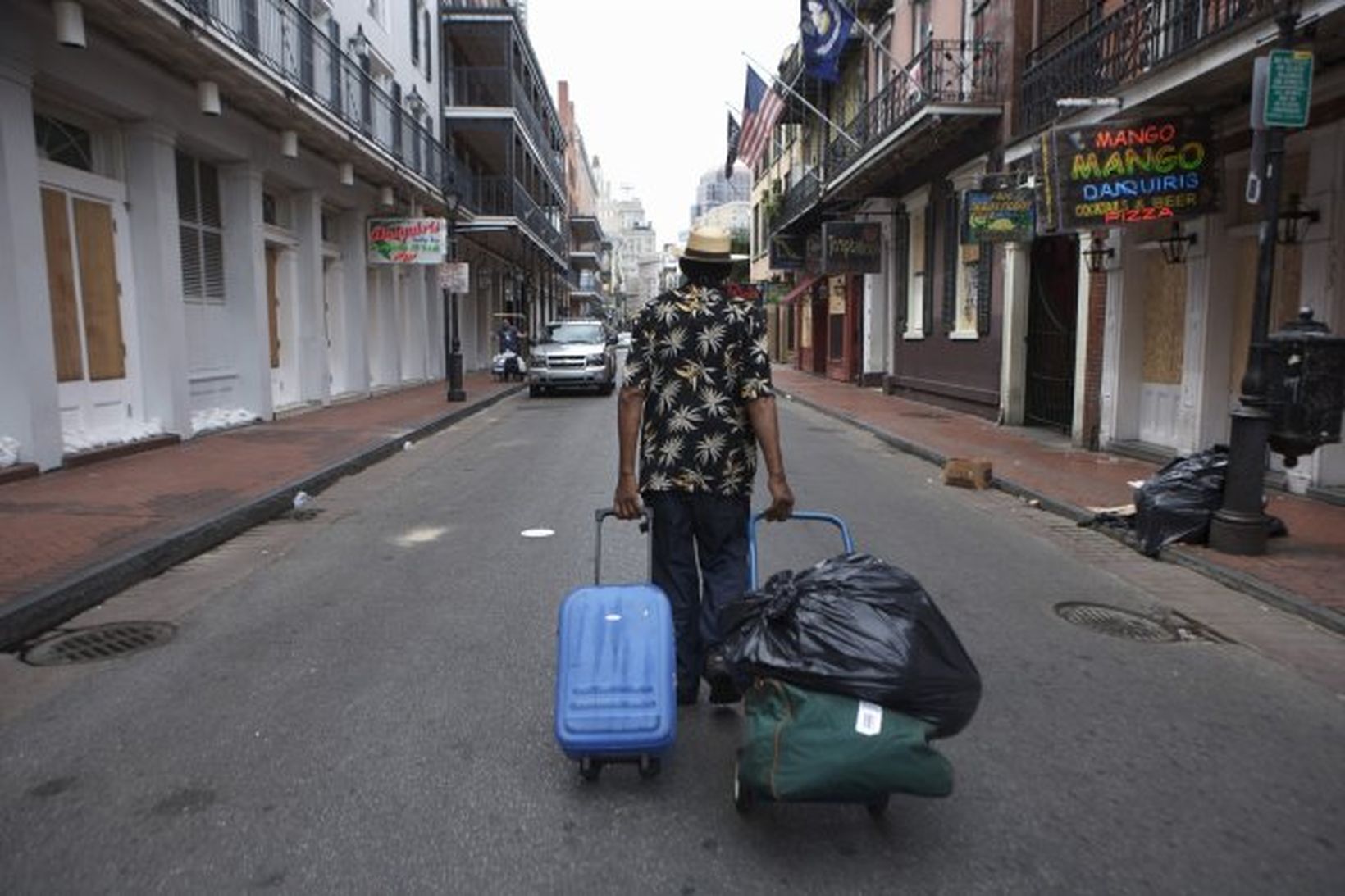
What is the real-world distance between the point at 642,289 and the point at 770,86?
7030 inches

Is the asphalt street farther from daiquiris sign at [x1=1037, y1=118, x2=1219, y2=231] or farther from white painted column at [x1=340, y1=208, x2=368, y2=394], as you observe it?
white painted column at [x1=340, y1=208, x2=368, y2=394]

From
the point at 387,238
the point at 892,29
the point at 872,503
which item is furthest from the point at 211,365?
the point at 892,29

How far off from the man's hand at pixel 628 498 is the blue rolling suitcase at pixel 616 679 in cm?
48

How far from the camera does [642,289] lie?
648 feet

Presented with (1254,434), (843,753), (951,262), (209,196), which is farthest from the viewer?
(951,262)

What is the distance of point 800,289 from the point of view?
33.3 meters

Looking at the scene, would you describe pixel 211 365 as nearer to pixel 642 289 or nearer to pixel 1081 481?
pixel 1081 481

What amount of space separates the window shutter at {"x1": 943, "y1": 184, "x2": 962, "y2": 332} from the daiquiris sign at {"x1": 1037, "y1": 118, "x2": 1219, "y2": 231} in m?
7.50

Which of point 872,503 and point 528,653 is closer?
point 528,653

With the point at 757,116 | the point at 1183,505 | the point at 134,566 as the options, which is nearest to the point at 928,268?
the point at 757,116

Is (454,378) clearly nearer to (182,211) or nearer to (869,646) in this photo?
(182,211)

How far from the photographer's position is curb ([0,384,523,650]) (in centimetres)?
527

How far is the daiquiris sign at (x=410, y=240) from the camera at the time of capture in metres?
20.5

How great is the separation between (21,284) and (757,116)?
52.4ft
